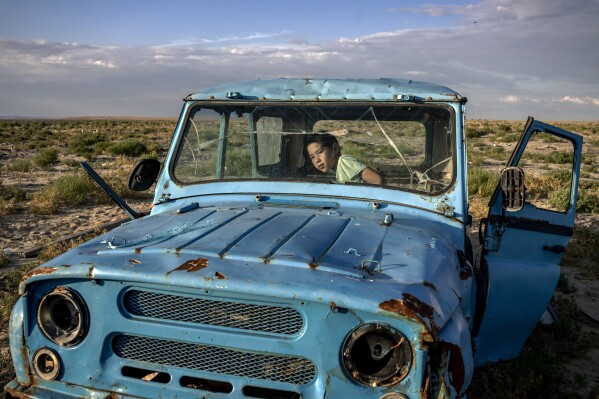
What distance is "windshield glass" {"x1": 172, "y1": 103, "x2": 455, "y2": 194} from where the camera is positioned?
135 inches

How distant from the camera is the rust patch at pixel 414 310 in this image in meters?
2.00

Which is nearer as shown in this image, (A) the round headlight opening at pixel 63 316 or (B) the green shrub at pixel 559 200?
(A) the round headlight opening at pixel 63 316

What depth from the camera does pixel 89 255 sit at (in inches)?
97.8

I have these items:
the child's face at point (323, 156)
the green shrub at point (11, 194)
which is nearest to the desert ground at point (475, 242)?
the green shrub at point (11, 194)

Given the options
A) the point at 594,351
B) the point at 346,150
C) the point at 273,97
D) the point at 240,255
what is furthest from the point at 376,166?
the point at 594,351

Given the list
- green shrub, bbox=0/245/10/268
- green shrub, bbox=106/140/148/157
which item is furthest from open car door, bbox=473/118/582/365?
green shrub, bbox=106/140/148/157

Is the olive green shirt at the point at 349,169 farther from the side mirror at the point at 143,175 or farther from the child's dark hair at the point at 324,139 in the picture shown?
the side mirror at the point at 143,175

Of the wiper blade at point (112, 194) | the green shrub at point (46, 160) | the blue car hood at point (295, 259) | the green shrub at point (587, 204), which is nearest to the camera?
the blue car hood at point (295, 259)

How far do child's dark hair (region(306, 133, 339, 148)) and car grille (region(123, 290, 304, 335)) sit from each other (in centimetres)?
162

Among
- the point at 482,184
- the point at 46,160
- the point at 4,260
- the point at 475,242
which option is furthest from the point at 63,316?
the point at 46,160

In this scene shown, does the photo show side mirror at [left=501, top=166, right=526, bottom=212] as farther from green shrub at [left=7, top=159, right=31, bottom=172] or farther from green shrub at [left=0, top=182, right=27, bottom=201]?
green shrub at [left=7, top=159, right=31, bottom=172]

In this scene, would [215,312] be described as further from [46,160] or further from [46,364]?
[46,160]

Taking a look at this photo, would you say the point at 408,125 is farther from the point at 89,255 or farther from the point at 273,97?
the point at 89,255

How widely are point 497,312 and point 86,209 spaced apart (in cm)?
805
